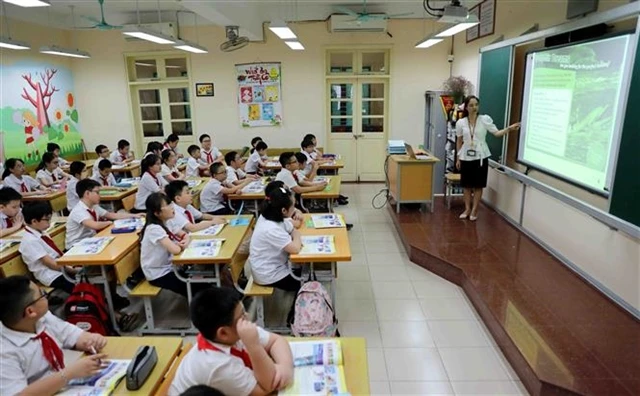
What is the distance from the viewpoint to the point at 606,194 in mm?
3312

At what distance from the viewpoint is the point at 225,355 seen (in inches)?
63.5

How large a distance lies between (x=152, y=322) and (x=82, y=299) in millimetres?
570

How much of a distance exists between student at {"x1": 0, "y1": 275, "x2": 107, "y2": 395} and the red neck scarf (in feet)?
1.75

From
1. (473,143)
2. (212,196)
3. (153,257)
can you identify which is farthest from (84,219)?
(473,143)

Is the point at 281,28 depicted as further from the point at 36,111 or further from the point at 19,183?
the point at 36,111

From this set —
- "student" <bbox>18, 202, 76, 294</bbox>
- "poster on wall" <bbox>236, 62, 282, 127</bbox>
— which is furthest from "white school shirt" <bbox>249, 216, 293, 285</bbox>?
"poster on wall" <bbox>236, 62, 282, 127</bbox>

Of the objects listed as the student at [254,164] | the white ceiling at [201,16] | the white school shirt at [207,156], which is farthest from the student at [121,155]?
the student at [254,164]

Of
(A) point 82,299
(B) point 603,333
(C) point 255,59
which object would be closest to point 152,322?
(A) point 82,299

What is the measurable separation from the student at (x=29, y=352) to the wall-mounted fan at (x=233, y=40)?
277 inches

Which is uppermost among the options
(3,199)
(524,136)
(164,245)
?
(524,136)

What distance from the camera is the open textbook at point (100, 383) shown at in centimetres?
168

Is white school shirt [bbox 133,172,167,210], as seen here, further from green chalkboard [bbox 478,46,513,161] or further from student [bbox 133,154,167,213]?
green chalkboard [bbox 478,46,513,161]

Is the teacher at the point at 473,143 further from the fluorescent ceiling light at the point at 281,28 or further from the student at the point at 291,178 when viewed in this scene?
the fluorescent ceiling light at the point at 281,28

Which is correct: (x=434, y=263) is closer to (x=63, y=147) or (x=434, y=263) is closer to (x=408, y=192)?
(x=408, y=192)
